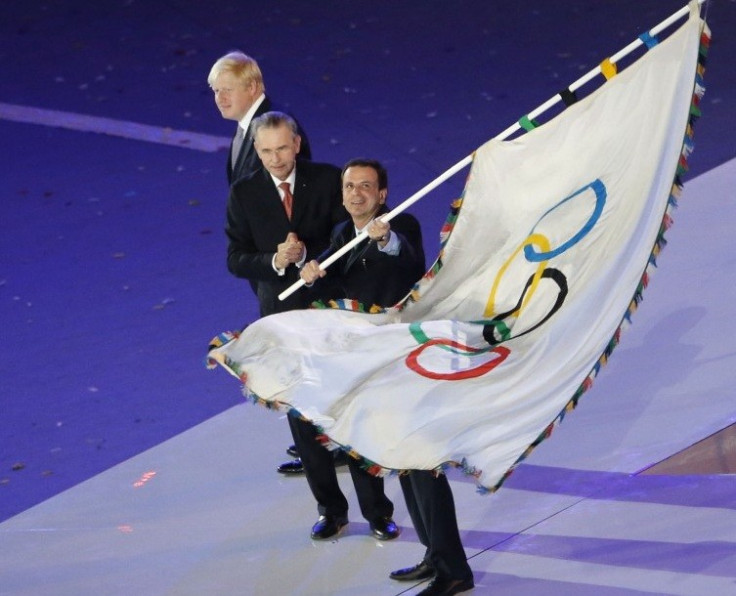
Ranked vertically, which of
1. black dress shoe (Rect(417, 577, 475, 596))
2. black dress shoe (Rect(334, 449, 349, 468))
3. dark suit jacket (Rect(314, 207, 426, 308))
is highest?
dark suit jacket (Rect(314, 207, 426, 308))

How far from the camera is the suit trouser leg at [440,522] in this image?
3975 mm

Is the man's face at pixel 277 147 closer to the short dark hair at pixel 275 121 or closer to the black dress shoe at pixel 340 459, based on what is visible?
the short dark hair at pixel 275 121

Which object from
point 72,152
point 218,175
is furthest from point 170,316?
point 72,152

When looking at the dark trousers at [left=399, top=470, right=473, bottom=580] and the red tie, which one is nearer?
the dark trousers at [left=399, top=470, right=473, bottom=580]

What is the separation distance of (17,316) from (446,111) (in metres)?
2.95

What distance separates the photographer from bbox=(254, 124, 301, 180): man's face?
14.7 ft

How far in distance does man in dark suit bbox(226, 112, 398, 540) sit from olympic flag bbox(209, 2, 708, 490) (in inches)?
21.3

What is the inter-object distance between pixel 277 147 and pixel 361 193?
41 cm

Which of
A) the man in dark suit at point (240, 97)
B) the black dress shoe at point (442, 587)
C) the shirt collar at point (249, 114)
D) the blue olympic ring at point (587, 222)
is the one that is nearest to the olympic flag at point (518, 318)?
the blue olympic ring at point (587, 222)

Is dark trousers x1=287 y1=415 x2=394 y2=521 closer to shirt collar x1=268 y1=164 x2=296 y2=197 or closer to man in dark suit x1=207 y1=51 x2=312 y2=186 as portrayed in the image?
shirt collar x1=268 y1=164 x2=296 y2=197

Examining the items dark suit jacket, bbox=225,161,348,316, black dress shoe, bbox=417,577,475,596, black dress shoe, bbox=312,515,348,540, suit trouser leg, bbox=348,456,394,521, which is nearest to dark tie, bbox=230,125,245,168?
dark suit jacket, bbox=225,161,348,316

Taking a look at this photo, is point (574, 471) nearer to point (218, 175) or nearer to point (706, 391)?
point (706, 391)

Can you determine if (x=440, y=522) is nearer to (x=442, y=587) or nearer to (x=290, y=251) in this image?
(x=442, y=587)

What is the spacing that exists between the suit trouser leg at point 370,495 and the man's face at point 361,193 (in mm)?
843
